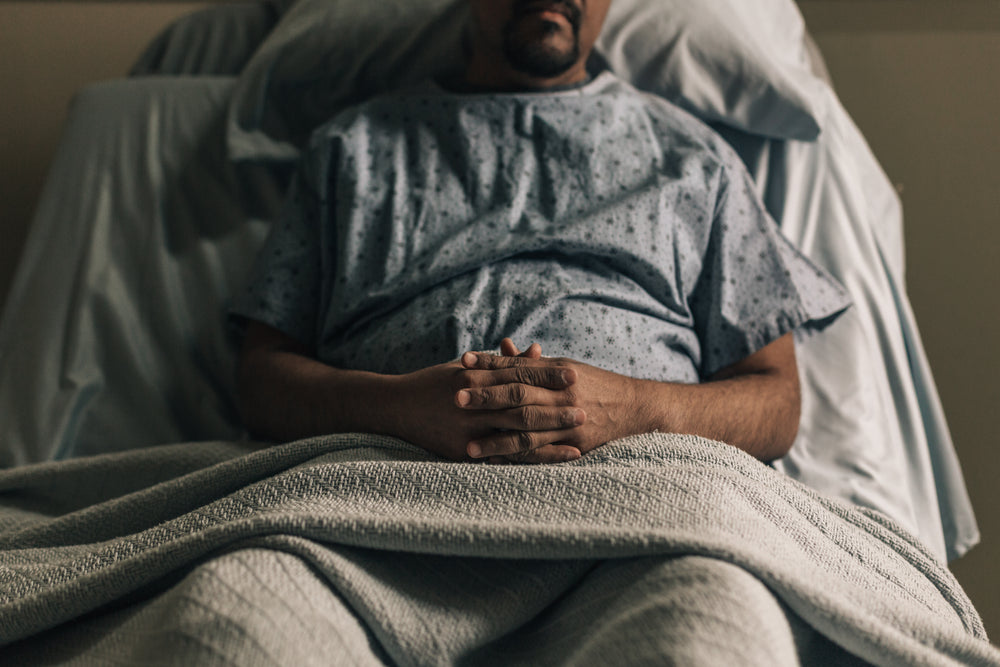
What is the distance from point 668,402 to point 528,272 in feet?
0.77

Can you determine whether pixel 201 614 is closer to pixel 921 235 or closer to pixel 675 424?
pixel 675 424

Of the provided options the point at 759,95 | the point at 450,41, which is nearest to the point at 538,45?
the point at 450,41

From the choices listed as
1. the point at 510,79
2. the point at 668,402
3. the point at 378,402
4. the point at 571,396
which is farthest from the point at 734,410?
the point at 510,79

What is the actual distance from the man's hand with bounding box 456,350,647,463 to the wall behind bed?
2.22 ft

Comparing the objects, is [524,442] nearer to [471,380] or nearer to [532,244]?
[471,380]

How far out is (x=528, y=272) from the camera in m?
0.93

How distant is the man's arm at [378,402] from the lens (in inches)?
29.2

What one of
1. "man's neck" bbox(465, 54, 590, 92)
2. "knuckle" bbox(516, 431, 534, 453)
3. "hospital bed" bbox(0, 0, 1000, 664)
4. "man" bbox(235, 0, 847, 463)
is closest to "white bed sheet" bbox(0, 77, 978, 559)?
"hospital bed" bbox(0, 0, 1000, 664)

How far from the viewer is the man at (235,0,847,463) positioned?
0.81 meters

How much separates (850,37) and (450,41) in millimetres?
728

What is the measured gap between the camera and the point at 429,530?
1.87 feet

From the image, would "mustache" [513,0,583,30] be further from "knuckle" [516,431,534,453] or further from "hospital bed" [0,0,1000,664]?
"knuckle" [516,431,534,453]

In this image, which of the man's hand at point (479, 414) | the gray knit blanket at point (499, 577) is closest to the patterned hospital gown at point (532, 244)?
the man's hand at point (479, 414)

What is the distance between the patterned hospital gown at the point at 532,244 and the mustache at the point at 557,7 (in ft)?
0.31
